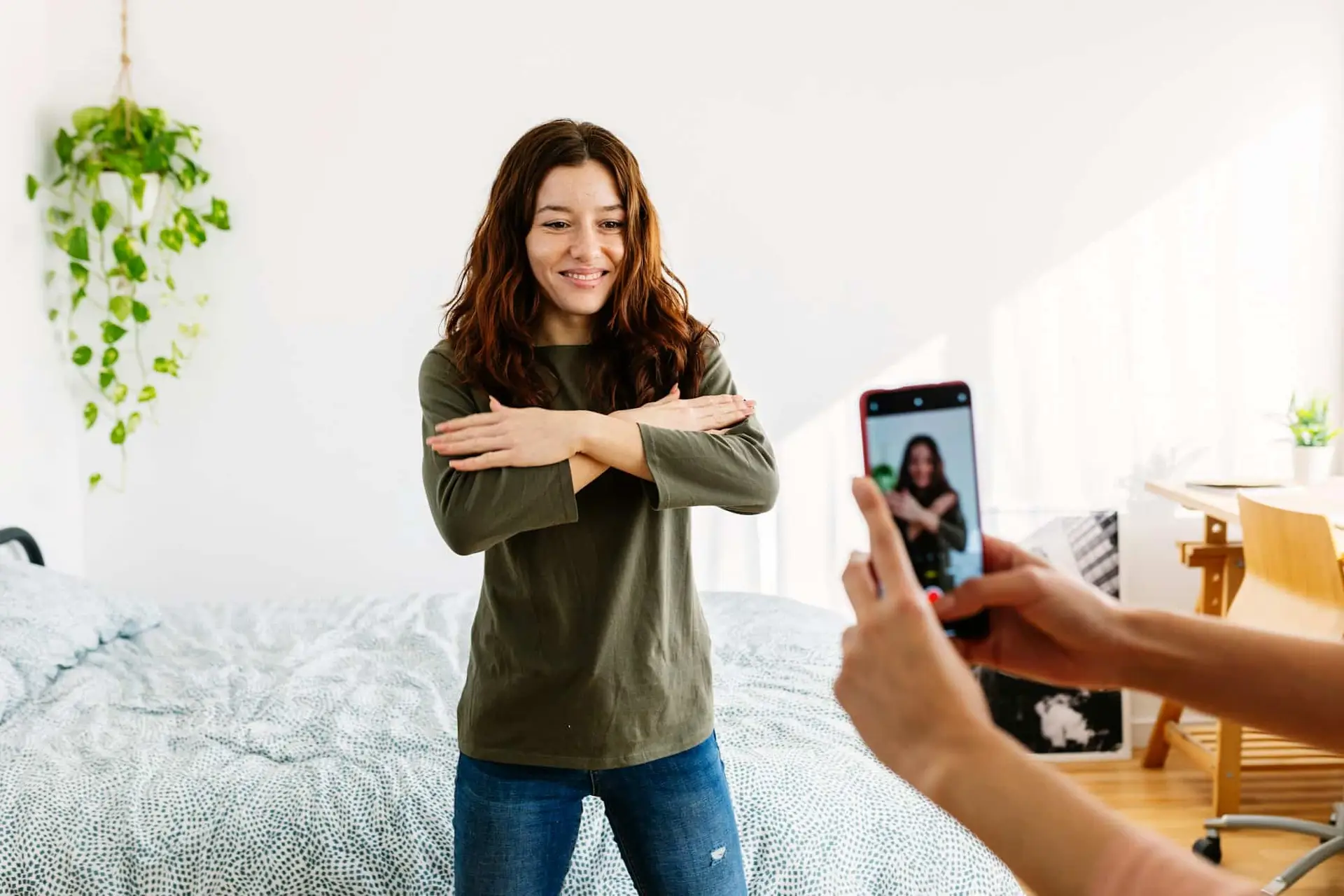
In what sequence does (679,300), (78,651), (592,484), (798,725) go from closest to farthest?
(592,484) < (679,300) < (798,725) < (78,651)

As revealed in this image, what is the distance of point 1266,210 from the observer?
3572 millimetres

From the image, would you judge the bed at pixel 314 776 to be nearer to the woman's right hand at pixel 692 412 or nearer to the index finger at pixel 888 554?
the woman's right hand at pixel 692 412

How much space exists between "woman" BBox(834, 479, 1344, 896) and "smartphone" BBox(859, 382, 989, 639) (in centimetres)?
2

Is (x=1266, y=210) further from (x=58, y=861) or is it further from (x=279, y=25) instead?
(x=58, y=861)

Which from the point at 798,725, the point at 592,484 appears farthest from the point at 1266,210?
the point at 592,484

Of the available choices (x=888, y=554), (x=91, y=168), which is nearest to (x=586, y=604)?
(x=888, y=554)

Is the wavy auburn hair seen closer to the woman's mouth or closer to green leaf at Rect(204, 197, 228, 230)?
the woman's mouth

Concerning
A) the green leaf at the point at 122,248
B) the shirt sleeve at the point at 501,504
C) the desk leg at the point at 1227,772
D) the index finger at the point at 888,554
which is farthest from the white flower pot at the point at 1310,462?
the green leaf at the point at 122,248

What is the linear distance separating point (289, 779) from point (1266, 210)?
10.6 ft

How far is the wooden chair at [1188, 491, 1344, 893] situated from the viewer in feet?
8.27

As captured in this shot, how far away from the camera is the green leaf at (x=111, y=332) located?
3307 millimetres

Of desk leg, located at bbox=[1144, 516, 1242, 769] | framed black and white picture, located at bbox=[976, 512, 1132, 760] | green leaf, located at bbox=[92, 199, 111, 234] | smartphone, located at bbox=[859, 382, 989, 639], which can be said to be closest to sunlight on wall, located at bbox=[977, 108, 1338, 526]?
framed black and white picture, located at bbox=[976, 512, 1132, 760]

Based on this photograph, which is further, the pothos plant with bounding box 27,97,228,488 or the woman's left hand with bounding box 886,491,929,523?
the pothos plant with bounding box 27,97,228,488

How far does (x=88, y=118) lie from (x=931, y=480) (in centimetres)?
321
